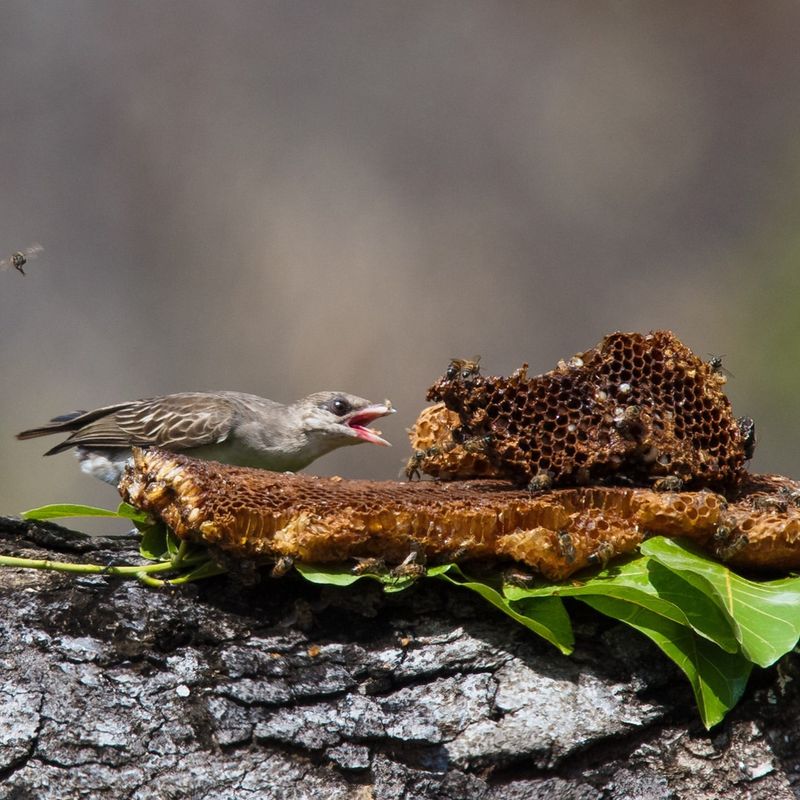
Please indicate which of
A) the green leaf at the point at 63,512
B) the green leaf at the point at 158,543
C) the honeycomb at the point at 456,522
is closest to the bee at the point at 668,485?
the honeycomb at the point at 456,522

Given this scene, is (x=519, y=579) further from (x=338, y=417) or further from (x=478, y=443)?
(x=338, y=417)

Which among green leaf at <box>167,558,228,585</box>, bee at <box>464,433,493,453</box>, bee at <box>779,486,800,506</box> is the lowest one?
green leaf at <box>167,558,228,585</box>

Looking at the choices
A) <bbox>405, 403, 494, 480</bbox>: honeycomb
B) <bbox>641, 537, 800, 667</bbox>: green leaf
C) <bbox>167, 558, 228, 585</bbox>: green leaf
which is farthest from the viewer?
<bbox>405, 403, 494, 480</bbox>: honeycomb

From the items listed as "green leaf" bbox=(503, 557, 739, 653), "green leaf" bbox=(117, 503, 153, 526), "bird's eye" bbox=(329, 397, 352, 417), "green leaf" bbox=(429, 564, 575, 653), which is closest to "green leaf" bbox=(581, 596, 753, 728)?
"green leaf" bbox=(503, 557, 739, 653)

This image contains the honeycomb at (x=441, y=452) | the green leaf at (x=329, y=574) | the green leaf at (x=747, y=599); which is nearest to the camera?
the green leaf at (x=747, y=599)

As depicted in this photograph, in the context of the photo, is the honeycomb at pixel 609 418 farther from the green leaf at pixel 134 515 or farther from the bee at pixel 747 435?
the green leaf at pixel 134 515

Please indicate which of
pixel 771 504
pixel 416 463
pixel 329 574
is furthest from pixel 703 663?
pixel 416 463

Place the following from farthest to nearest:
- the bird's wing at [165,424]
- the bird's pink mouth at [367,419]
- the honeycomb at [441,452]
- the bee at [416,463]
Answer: the bird's pink mouth at [367,419]
the bird's wing at [165,424]
the bee at [416,463]
the honeycomb at [441,452]

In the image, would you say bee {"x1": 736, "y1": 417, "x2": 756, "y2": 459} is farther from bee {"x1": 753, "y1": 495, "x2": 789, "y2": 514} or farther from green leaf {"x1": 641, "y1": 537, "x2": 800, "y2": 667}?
green leaf {"x1": 641, "y1": 537, "x2": 800, "y2": 667}

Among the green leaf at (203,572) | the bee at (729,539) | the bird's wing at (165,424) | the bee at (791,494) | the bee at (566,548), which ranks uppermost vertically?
the bird's wing at (165,424)
